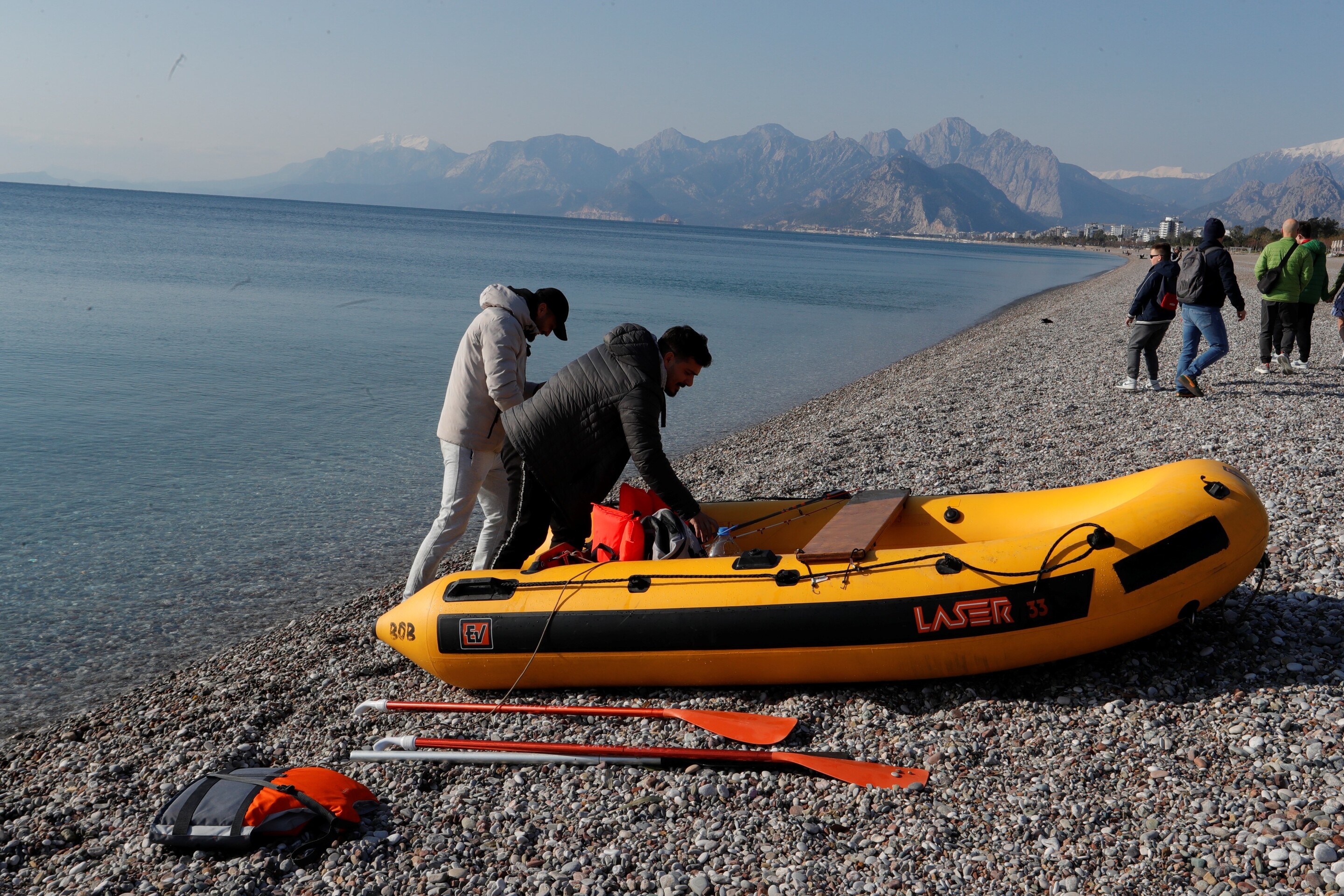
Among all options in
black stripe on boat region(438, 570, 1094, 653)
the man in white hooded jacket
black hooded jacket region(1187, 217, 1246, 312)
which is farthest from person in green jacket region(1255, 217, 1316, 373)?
the man in white hooded jacket

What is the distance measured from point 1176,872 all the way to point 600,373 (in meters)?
3.31

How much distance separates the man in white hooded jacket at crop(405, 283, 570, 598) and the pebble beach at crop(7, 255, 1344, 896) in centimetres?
99

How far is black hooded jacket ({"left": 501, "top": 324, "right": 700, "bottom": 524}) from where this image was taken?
449cm

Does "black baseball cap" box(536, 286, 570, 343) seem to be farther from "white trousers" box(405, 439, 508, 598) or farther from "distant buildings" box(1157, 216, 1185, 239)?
"distant buildings" box(1157, 216, 1185, 239)

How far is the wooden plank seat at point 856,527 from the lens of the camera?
4508 millimetres

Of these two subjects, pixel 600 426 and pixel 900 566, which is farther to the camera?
pixel 600 426

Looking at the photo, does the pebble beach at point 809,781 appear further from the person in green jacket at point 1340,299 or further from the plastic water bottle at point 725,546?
the person in green jacket at point 1340,299

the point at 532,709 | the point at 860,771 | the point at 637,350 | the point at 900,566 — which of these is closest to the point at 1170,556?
the point at 900,566

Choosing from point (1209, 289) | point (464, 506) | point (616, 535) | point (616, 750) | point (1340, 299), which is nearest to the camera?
point (616, 750)

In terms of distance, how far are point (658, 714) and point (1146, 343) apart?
9545 mm

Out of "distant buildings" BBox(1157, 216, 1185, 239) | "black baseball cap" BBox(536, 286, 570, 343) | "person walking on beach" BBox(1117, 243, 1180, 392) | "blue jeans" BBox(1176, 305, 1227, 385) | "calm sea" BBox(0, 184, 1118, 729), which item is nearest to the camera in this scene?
"black baseball cap" BBox(536, 286, 570, 343)

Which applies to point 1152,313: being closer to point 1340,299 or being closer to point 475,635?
point 1340,299

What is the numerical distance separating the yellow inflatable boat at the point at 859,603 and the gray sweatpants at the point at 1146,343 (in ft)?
23.1

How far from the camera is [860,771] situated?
12.2 ft
